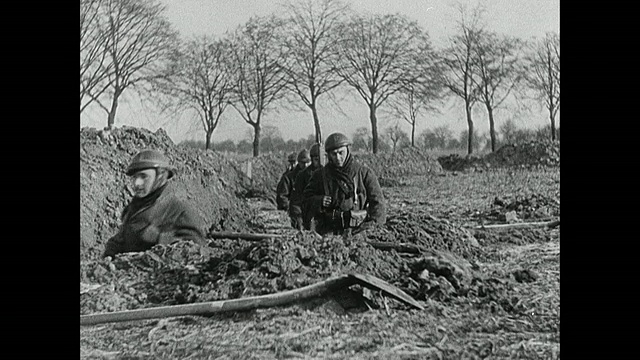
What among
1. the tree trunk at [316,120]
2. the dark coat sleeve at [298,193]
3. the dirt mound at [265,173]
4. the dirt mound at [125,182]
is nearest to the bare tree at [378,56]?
the tree trunk at [316,120]

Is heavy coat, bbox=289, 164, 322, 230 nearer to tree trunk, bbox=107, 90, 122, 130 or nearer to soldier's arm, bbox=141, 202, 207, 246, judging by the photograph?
soldier's arm, bbox=141, 202, 207, 246

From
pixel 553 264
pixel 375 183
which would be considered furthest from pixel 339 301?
→ pixel 553 264

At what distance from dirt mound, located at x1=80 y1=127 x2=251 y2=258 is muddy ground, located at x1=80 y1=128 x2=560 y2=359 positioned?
15 millimetres

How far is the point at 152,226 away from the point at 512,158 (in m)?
3.31

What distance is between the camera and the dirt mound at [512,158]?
16.4ft

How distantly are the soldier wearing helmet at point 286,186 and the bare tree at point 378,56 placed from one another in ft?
2.47

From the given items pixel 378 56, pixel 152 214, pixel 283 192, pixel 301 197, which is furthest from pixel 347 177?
pixel 152 214

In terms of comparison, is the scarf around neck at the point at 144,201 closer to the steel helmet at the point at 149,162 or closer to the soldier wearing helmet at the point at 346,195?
the steel helmet at the point at 149,162

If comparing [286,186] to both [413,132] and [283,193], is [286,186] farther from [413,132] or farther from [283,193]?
[413,132]

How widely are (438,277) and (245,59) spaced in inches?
100

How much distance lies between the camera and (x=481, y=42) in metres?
4.93

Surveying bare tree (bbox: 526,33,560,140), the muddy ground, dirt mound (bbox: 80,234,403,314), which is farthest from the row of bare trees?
dirt mound (bbox: 80,234,403,314)

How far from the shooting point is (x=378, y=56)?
16.2ft
